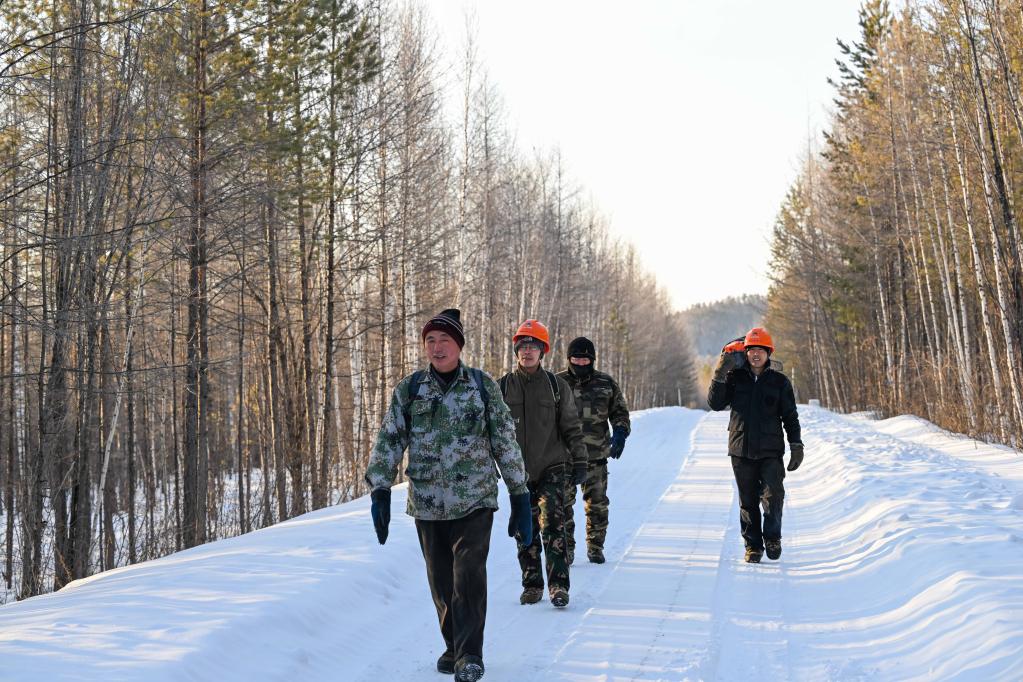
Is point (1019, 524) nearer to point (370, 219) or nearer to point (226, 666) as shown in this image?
point (226, 666)

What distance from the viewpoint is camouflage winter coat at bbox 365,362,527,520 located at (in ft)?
15.2

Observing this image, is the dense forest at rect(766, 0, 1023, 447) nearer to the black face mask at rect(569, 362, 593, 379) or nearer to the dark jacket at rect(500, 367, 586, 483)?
the black face mask at rect(569, 362, 593, 379)

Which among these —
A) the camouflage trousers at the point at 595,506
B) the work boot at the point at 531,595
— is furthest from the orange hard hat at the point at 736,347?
the work boot at the point at 531,595

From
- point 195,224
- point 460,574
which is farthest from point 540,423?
point 195,224

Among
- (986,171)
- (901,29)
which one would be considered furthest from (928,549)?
(901,29)

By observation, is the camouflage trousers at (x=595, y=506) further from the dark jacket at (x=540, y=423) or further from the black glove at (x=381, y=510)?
the black glove at (x=381, y=510)

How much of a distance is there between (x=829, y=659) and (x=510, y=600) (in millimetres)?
2487

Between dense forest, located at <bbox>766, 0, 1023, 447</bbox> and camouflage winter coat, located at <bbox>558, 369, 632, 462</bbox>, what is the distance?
7639 millimetres

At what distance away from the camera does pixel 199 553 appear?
748 centimetres

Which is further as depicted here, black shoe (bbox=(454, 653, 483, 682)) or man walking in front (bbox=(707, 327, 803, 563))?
man walking in front (bbox=(707, 327, 803, 563))

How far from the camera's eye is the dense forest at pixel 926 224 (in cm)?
1320

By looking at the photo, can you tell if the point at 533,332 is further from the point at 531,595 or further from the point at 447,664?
the point at 447,664

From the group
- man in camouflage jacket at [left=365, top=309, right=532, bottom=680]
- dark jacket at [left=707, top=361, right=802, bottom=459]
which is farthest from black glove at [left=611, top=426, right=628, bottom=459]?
man in camouflage jacket at [left=365, top=309, right=532, bottom=680]

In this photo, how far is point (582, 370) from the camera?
805 cm
